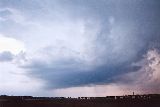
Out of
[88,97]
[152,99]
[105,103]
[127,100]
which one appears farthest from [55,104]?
[152,99]

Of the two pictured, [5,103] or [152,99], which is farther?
[5,103]

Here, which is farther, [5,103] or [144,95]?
[5,103]

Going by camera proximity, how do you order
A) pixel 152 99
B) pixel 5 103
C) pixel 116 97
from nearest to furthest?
pixel 152 99
pixel 116 97
pixel 5 103

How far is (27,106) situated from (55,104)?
4.11m

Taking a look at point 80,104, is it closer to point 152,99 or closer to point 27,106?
point 27,106

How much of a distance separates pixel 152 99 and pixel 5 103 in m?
20.7

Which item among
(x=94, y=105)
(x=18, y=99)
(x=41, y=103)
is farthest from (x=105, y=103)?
(x=18, y=99)

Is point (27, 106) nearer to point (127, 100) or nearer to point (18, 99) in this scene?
point (18, 99)

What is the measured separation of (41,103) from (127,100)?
13.3 metres

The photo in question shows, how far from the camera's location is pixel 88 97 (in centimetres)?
4312

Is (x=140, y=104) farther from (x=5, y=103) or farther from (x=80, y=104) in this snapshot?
(x=5, y=103)

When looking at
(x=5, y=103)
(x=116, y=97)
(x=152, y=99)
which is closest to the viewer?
(x=152, y=99)

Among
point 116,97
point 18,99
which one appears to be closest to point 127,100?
point 116,97

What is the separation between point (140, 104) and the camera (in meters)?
37.8
